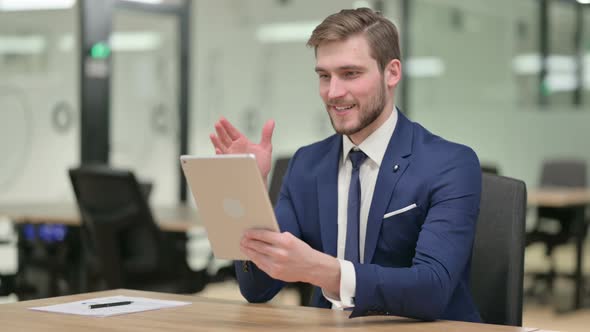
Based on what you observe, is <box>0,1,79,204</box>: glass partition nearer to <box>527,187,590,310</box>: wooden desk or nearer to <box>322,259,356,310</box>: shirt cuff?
<box>527,187,590,310</box>: wooden desk

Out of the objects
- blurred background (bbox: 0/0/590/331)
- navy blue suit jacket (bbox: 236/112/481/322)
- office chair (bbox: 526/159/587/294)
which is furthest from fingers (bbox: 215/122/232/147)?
office chair (bbox: 526/159/587/294)

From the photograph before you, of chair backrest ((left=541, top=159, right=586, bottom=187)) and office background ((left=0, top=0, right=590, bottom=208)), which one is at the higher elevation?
office background ((left=0, top=0, right=590, bottom=208))

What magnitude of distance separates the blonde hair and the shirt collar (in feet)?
0.45

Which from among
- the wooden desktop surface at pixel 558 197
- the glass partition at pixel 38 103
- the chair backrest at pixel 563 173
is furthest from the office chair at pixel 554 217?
the glass partition at pixel 38 103

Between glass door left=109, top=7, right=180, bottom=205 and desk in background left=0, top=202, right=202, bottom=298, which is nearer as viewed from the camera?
desk in background left=0, top=202, right=202, bottom=298

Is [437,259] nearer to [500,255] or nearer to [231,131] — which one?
[500,255]

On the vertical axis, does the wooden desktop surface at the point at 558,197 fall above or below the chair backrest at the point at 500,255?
below

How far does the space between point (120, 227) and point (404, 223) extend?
7.10 feet

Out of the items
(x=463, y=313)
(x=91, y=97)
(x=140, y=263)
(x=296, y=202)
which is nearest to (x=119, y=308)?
(x=296, y=202)

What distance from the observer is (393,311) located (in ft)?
6.55

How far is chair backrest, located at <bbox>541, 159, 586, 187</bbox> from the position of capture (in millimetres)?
7379

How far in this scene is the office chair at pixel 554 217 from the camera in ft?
22.7

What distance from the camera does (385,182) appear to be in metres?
2.21

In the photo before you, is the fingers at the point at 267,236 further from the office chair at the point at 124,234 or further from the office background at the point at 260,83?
the office background at the point at 260,83
